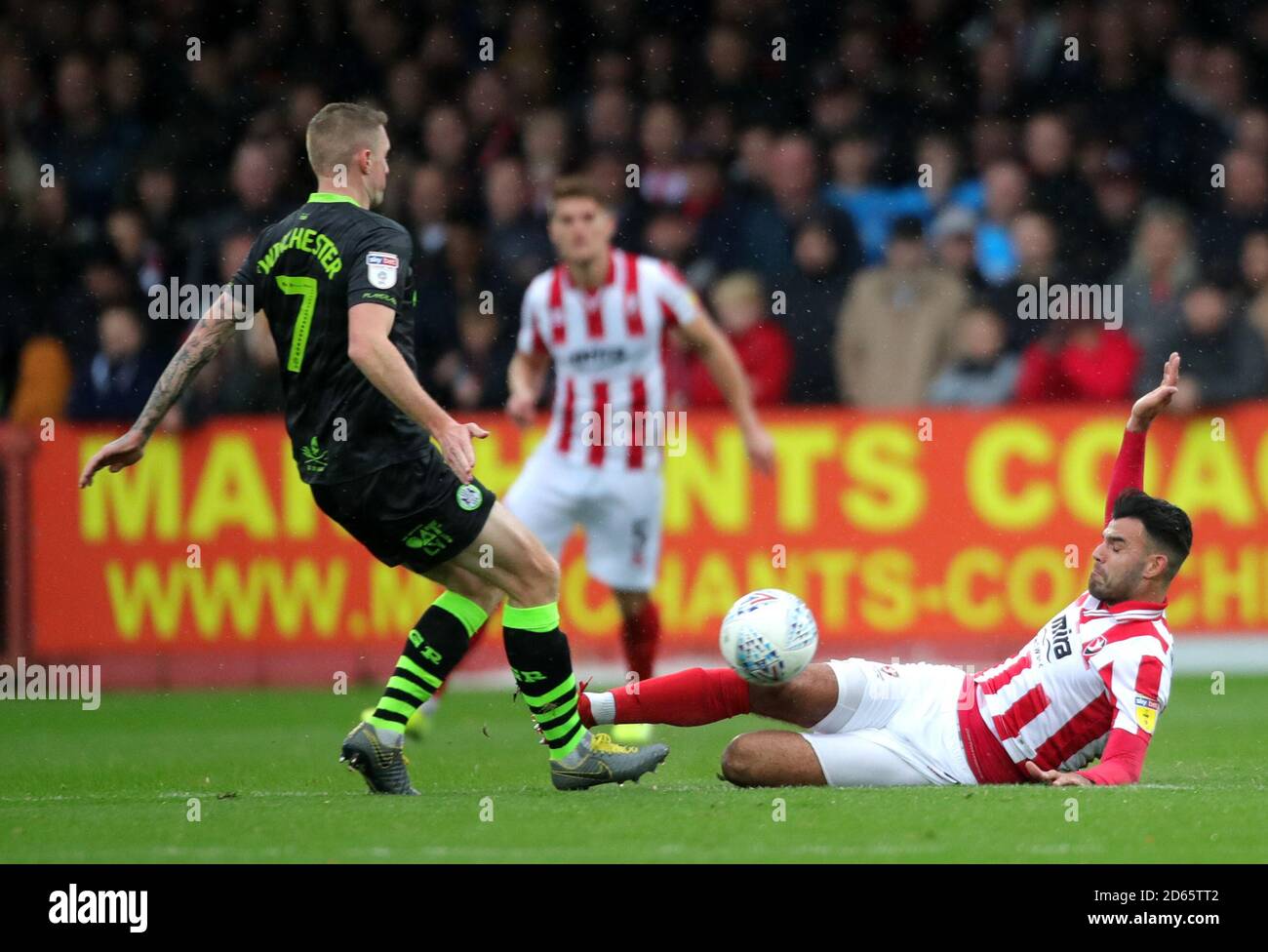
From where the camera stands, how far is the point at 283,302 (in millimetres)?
6383

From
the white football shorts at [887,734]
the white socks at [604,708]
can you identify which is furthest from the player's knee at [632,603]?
the white football shorts at [887,734]

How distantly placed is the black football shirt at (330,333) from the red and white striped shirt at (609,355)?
281 centimetres

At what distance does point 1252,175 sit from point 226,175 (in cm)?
647

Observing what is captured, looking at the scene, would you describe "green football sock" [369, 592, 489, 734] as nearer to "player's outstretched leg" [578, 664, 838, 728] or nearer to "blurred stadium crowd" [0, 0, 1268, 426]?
"player's outstretched leg" [578, 664, 838, 728]

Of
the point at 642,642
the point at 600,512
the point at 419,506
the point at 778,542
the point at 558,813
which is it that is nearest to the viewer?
the point at 558,813

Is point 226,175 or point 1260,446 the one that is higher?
point 226,175

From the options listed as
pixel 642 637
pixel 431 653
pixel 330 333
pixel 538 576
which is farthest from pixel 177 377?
pixel 642 637

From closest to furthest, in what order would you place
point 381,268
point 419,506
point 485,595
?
point 381,268 → point 419,506 → point 485,595

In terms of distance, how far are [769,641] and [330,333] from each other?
1.61m

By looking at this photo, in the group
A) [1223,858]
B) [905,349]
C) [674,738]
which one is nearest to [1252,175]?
[905,349]

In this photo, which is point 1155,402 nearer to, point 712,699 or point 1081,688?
point 1081,688

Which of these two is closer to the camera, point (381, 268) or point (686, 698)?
point (381, 268)

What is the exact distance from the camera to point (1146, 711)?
622cm

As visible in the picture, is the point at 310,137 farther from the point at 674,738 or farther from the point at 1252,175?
the point at 1252,175
